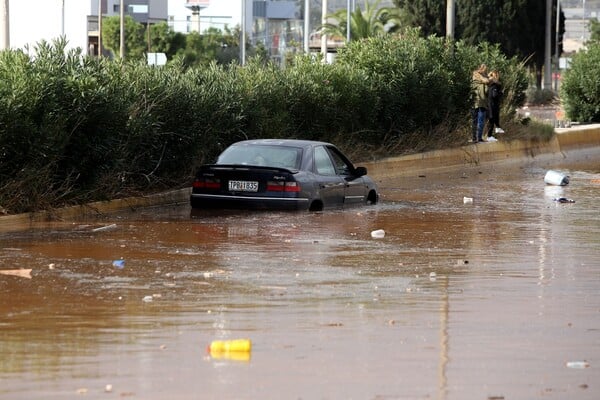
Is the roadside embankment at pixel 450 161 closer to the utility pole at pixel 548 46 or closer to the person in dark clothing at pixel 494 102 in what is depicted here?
the person in dark clothing at pixel 494 102

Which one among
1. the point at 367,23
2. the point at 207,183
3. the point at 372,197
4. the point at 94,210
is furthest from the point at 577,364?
the point at 367,23

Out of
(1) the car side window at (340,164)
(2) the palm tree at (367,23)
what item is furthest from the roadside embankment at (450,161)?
(2) the palm tree at (367,23)

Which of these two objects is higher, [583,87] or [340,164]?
[583,87]

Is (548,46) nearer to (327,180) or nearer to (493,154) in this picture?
(493,154)

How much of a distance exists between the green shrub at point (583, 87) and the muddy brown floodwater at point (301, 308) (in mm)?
28252

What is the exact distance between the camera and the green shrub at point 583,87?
47625mm

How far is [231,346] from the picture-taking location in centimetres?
966

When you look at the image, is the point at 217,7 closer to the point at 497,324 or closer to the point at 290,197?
the point at 290,197

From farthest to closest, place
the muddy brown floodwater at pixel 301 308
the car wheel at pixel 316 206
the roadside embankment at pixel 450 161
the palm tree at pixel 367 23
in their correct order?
the palm tree at pixel 367 23 → the car wheel at pixel 316 206 → the roadside embankment at pixel 450 161 → the muddy brown floodwater at pixel 301 308

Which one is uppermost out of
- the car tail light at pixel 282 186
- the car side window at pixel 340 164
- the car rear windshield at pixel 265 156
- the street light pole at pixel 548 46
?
the street light pole at pixel 548 46

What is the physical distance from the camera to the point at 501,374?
8984 mm

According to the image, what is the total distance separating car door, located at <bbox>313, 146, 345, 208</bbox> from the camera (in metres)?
21.1

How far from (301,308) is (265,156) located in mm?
9318

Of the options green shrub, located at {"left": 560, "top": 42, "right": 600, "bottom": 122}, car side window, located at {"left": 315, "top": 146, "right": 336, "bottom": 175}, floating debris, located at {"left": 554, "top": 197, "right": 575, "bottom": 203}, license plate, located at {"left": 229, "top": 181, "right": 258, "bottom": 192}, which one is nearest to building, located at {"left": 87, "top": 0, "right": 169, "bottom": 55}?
green shrub, located at {"left": 560, "top": 42, "right": 600, "bottom": 122}
